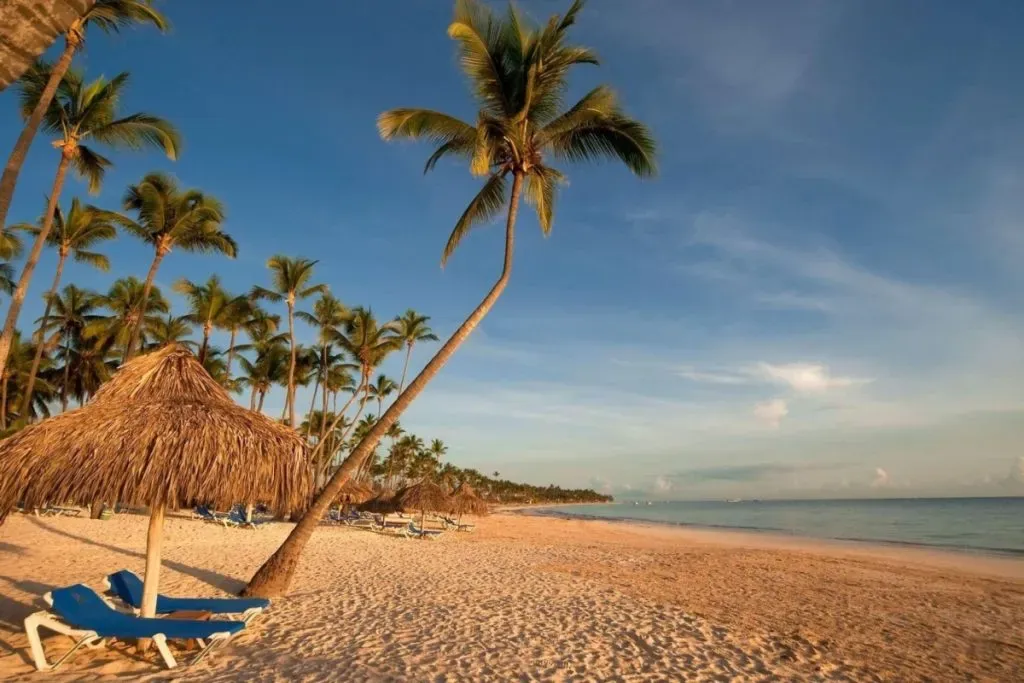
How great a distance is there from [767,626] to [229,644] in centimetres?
731

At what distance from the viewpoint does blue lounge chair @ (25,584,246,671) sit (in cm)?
523

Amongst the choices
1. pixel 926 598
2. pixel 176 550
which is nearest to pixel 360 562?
pixel 176 550

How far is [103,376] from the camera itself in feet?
107

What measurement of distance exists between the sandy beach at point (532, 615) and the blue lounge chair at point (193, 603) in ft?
1.22

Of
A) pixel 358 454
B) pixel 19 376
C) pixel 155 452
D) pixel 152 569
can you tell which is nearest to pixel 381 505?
pixel 358 454

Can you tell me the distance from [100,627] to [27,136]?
8.17 metres

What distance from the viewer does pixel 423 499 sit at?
21406 millimetres

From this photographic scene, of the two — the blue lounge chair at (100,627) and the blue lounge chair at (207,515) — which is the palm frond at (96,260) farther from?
the blue lounge chair at (100,627)

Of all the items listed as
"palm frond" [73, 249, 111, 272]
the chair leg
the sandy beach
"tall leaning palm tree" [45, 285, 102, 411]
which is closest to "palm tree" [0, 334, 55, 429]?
"tall leaning palm tree" [45, 285, 102, 411]

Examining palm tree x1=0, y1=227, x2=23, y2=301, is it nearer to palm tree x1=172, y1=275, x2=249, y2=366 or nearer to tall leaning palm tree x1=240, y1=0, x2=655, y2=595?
palm tree x1=172, y1=275, x2=249, y2=366

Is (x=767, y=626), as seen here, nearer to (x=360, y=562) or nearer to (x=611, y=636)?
(x=611, y=636)

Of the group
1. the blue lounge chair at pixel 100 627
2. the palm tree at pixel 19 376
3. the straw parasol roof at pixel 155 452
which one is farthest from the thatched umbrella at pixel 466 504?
the palm tree at pixel 19 376

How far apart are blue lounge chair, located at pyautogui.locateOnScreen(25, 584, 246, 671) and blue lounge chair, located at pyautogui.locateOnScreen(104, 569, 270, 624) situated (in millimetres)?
608

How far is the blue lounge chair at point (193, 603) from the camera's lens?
6.31 metres
